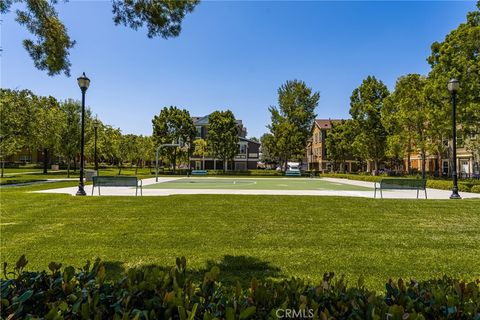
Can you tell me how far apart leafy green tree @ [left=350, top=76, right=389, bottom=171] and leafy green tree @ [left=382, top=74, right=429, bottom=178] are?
6120mm

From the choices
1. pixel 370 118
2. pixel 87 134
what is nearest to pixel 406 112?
pixel 370 118

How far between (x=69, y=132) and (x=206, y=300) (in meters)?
41.5

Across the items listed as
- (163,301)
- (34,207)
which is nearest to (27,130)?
(34,207)

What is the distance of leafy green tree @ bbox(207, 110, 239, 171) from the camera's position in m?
49.4

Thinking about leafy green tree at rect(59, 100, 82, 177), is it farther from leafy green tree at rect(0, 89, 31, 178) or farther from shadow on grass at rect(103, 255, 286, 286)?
shadow on grass at rect(103, 255, 286, 286)

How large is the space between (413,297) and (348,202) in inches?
385

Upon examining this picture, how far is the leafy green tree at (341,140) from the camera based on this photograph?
46.1m

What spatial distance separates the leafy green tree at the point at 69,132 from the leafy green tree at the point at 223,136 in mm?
18203

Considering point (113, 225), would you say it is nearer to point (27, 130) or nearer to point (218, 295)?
point (218, 295)

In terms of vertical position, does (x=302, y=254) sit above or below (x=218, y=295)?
below

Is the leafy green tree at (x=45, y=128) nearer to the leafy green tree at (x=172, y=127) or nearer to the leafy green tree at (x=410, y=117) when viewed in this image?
the leafy green tree at (x=172, y=127)

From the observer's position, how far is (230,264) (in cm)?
535

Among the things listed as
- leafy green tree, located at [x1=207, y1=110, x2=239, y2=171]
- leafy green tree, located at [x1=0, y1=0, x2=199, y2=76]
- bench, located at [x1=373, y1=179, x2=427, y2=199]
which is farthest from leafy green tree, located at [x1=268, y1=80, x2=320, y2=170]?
leafy green tree, located at [x1=0, y1=0, x2=199, y2=76]

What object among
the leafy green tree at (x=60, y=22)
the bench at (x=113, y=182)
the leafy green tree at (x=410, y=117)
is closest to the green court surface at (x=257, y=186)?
the bench at (x=113, y=182)
